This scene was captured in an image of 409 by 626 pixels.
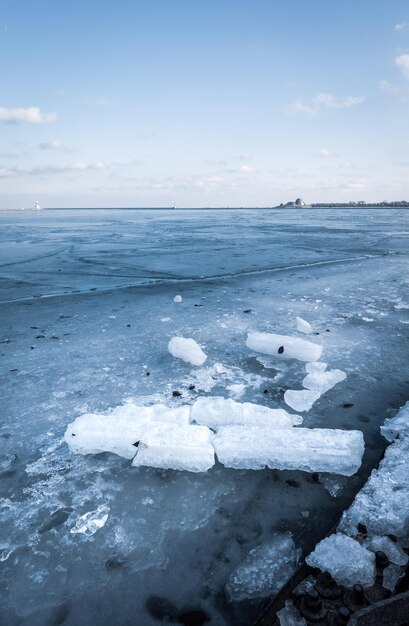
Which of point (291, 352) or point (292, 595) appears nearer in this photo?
point (292, 595)

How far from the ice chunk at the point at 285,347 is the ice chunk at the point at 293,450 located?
3.58 feet

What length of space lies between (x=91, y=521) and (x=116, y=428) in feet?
1.65

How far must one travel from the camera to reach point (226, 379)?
2551 mm

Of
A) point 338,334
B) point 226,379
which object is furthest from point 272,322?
point 226,379

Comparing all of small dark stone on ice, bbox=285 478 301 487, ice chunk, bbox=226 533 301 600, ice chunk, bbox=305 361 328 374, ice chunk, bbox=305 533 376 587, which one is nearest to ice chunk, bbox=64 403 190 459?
small dark stone on ice, bbox=285 478 301 487

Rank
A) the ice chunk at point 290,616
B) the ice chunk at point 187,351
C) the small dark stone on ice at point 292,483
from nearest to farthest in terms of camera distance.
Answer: the ice chunk at point 290,616, the small dark stone on ice at point 292,483, the ice chunk at point 187,351

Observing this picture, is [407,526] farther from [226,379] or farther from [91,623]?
[226,379]

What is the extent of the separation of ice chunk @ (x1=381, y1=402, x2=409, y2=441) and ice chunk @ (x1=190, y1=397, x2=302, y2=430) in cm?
46

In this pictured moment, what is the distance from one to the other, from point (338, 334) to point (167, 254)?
7082mm

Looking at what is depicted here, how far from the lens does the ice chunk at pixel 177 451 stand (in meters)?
1.69

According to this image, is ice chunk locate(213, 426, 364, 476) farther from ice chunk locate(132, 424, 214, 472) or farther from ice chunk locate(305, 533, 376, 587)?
ice chunk locate(305, 533, 376, 587)

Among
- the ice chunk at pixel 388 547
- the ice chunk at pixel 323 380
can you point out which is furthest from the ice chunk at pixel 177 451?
the ice chunk at pixel 323 380

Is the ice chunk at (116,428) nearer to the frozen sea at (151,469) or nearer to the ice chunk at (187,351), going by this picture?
the frozen sea at (151,469)

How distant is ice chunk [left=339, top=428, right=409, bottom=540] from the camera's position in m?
1.31
